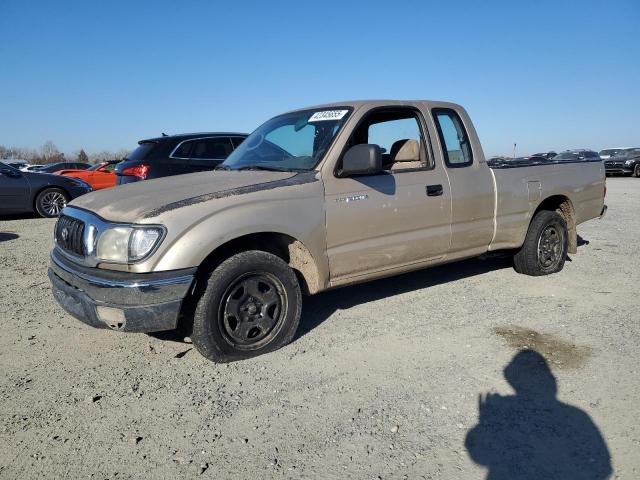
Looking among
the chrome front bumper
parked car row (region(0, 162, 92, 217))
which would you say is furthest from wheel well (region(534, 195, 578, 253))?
parked car row (region(0, 162, 92, 217))

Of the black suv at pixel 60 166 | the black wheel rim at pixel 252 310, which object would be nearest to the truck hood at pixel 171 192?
the black wheel rim at pixel 252 310

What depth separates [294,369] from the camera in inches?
133

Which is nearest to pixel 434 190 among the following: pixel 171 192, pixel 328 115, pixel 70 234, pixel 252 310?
pixel 328 115

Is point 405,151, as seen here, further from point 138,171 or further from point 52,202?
point 52,202

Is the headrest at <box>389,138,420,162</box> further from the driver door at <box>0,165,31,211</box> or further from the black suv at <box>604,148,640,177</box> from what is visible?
the black suv at <box>604,148,640,177</box>

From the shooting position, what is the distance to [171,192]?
3502 millimetres

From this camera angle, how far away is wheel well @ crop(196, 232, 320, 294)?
11.2 ft

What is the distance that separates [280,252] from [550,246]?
11.7 feet

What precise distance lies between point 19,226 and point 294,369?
875 centimetres

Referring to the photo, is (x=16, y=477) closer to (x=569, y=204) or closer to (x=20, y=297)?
(x=20, y=297)

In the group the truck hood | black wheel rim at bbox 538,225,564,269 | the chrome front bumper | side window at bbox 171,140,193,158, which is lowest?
black wheel rim at bbox 538,225,564,269

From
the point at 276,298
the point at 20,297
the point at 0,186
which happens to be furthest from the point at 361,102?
the point at 0,186

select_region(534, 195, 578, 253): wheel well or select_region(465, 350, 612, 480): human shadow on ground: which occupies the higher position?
select_region(534, 195, 578, 253): wheel well

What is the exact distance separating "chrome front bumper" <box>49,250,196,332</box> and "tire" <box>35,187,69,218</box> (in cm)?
890
